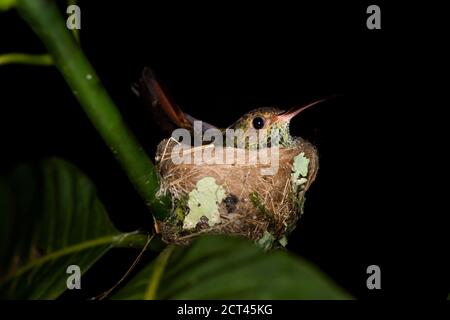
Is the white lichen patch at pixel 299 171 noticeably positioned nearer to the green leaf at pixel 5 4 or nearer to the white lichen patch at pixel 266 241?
the white lichen patch at pixel 266 241

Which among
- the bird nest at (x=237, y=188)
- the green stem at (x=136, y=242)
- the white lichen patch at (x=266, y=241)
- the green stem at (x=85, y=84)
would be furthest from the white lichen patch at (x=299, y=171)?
the green stem at (x=85, y=84)

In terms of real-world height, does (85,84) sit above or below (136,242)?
above

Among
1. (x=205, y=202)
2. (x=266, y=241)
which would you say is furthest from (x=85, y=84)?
(x=266, y=241)

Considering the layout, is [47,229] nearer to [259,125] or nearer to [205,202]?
[205,202]

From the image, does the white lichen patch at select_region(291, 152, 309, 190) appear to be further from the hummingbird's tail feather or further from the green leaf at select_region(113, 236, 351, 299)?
the green leaf at select_region(113, 236, 351, 299)

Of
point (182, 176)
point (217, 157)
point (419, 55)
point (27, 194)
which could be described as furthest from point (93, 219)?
point (419, 55)

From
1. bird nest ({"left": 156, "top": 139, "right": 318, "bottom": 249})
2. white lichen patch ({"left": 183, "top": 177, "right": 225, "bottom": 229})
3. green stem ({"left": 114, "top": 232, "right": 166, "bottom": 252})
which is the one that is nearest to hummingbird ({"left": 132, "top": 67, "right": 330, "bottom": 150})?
bird nest ({"left": 156, "top": 139, "right": 318, "bottom": 249})

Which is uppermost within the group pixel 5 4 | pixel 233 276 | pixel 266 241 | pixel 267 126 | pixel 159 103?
pixel 5 4
